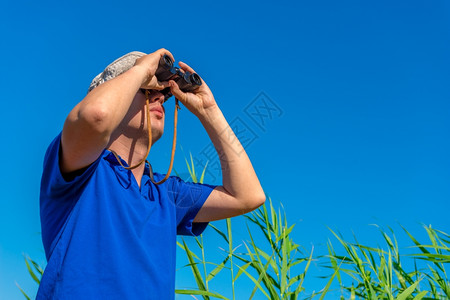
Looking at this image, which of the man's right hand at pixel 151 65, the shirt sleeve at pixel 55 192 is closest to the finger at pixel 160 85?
the man's right hand at pixel 151 65

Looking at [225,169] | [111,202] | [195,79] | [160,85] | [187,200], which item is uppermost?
[195,79]

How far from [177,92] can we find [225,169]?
32 cm

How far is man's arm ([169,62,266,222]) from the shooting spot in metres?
1.55

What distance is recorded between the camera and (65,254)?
1.04 m

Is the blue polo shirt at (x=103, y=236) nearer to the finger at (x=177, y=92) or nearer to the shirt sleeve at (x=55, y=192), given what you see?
the shirt sleeve at (x=55, y=192)

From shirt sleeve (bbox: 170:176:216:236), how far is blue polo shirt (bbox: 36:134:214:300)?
0.54ft

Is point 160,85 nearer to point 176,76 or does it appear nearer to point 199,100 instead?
point 176,76

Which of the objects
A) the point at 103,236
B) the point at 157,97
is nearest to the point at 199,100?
the point at 157,97

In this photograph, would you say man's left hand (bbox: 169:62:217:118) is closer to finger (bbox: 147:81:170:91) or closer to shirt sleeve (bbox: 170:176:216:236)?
finger (bbox: 147:81:170:91)

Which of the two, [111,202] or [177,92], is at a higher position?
[177,92]

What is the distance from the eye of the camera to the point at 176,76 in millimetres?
1449

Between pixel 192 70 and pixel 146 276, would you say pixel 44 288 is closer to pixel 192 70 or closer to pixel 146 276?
pixel 146 276

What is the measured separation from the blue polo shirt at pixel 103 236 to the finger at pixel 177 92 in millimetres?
310

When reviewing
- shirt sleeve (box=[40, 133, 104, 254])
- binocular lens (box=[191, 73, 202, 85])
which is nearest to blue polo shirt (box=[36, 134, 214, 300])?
shirt sleeve (box=[40, 133, 104, 254])
